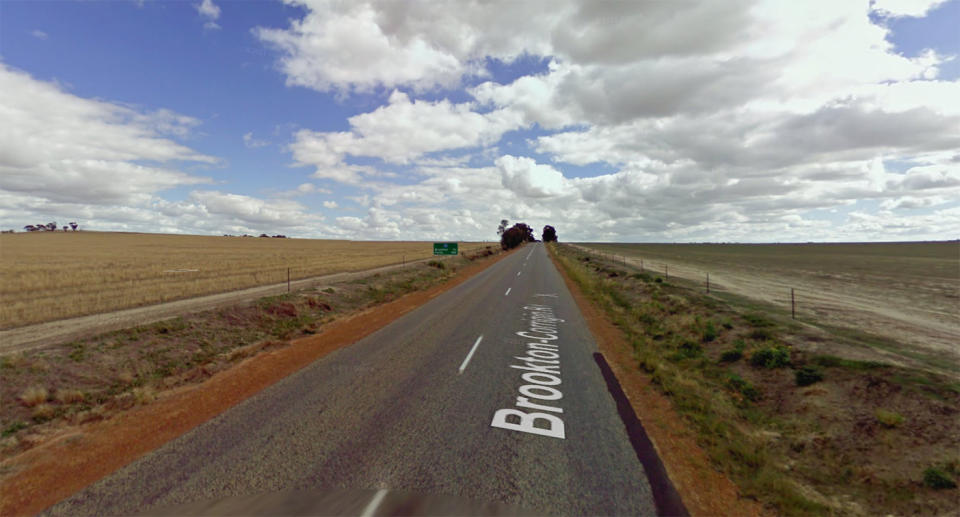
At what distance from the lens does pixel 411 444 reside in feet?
17.0

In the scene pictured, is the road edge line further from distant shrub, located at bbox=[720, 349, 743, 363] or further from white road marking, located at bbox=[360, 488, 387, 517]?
distant shrub, located at bbox=[720, 349, 743, 363]

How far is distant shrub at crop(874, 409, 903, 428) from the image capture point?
5.70 meters

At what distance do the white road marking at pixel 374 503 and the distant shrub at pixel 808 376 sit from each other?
7754 millimetres

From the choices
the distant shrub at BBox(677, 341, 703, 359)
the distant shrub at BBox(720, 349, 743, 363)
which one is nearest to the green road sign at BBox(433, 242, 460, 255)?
the distant shrub at BBox(677, 341, 703, 359)

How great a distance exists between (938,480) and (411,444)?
5989 mm

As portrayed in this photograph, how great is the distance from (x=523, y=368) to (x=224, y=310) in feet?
35.1

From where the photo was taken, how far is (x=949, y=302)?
1977cm

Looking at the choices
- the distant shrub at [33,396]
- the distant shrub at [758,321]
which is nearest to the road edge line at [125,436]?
the distant shrub at [33,396]

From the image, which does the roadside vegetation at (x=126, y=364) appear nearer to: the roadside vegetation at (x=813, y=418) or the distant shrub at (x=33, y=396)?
the distant shrub at (x=33, y=396)

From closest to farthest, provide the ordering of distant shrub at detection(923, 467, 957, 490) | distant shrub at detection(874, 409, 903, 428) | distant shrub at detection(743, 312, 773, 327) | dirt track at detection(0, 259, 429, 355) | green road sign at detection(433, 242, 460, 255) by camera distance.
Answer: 1. distant shrub at detection(923, 467, 957, 490)
2. distant shrub at detection(874, 409, 903, 428)
3. dirt track at detection(0, 259, 429, 355)
4. distant shrub at detection(743, 312, 773, 327)
5. green road sign at detection(433, 242, 460, 255)

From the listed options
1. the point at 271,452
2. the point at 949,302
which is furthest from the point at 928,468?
the point at 949,302

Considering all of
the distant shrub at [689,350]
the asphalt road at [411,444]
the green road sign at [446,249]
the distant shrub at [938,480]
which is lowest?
the distant shrub at [689,350]

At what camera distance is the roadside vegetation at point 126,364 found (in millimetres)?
6473

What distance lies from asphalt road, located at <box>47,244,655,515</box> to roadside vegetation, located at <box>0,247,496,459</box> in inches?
95.8
